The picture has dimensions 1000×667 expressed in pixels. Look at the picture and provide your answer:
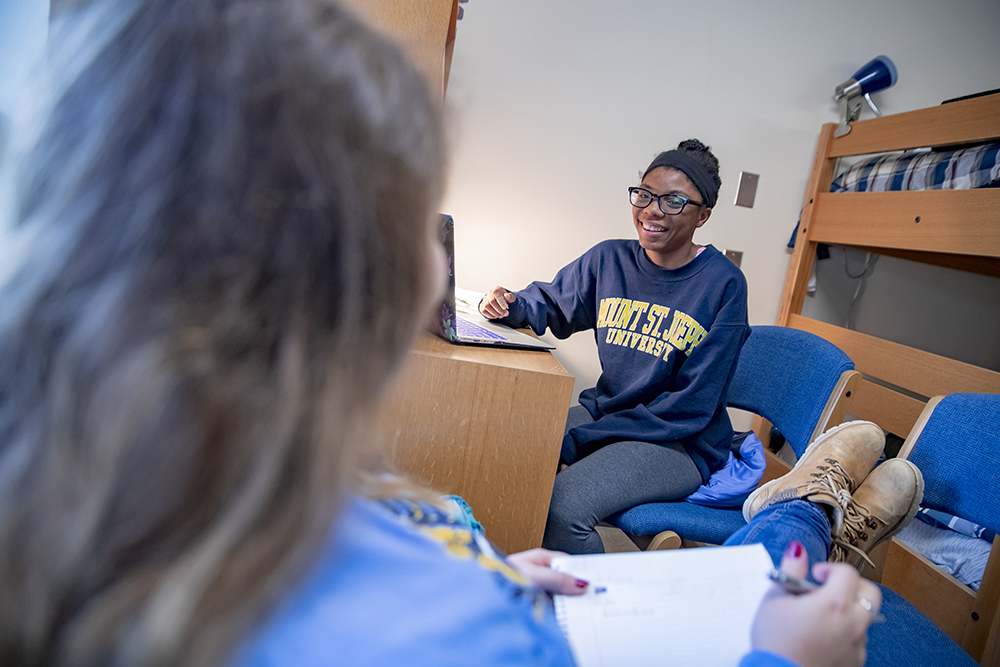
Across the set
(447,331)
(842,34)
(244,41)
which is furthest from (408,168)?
(842,34)

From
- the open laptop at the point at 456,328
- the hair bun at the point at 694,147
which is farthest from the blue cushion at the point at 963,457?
the hair bun at the point at 694,147

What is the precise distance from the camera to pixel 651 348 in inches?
48.9

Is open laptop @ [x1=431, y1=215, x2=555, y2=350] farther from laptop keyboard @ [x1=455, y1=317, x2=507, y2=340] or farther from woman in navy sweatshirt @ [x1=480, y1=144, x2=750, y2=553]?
woman in navy sweatshirt @ [x1=480, y1=144, x2=750, y2=553]

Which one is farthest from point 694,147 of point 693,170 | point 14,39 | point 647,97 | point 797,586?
point 14,39

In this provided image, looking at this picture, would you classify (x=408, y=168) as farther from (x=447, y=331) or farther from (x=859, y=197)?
(x=859, y=197)

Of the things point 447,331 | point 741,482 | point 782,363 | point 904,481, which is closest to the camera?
point 904,481

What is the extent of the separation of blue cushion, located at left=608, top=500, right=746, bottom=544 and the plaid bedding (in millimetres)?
1240

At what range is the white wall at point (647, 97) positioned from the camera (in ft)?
6.16

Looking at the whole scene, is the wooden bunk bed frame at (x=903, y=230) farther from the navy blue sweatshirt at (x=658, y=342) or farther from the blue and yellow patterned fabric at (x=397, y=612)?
the blue and yellow patterned fabric at (x=397, y=612)

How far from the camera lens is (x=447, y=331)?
0.97 meters

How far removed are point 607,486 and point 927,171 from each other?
4.86 ft

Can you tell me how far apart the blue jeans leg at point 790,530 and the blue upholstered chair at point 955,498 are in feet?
0.41

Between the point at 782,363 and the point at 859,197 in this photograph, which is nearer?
the point at 782,363

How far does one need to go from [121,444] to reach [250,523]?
0.07 m
